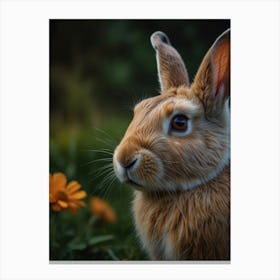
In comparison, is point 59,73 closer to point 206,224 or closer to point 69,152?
point 69,152

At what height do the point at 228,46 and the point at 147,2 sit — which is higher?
the point at 147,2

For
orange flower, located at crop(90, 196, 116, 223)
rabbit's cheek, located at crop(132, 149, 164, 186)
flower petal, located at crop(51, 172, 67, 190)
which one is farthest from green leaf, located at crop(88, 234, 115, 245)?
rabbit's cheek, located at crop(132, 149, 164, 186)

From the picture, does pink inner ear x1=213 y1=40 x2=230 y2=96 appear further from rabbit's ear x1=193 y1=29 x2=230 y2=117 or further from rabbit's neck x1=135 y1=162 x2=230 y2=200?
rabbit's neck x1=135 y1=162 x2=230 y2=200

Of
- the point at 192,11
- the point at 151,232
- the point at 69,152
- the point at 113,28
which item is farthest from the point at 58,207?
the point at 192,11

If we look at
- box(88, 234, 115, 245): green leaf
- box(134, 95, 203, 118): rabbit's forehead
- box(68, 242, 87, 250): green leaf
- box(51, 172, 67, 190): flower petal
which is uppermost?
box(134, 95, 203, 118): rabbit's forehead

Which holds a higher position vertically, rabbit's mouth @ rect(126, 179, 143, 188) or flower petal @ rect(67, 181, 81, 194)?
rabbit's mouth @ rect(126, 179, 143, 188)

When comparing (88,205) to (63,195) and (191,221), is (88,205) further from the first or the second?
(191,221)

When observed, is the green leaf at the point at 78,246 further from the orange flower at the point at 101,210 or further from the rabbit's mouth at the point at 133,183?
the rabbit's mouth at the point at 133,183
